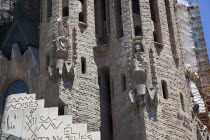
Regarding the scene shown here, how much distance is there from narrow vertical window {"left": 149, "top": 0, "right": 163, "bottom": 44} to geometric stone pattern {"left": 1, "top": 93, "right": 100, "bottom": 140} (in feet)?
18.7

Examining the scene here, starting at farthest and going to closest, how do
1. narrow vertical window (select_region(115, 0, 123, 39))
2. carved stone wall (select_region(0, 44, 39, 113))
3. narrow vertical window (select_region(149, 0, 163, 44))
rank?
carved stone wall (select_region(0, 44, 39, 113)), narrow vertical window (select_region(115, 0, 123, 39)), narrow vertical window (select_region(149, 0, 163, 44))

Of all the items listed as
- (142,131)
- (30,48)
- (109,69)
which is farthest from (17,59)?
(142,131)

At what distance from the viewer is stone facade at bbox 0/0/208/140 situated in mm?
18656

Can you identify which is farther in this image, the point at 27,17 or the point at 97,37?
the point at 27,17

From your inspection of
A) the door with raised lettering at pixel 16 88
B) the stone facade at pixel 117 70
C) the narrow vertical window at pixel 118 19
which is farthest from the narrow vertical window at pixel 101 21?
the door with raised lettering at pixel 16 88

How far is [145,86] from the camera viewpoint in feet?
61.5

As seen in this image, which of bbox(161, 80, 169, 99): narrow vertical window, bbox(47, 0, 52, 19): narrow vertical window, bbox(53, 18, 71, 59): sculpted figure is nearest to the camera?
bbox(161, 80, 169, 99): narrow vertical window

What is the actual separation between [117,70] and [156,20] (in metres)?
2.71

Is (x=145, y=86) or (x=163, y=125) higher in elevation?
(x=145, y=86)

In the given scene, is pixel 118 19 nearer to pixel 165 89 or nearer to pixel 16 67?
pixel 165 89

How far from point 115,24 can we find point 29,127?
644cm

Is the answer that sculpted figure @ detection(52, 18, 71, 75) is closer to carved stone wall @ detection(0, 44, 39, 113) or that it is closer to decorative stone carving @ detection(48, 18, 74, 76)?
decorative stone carving @ detection(48, 18, 74, 76)

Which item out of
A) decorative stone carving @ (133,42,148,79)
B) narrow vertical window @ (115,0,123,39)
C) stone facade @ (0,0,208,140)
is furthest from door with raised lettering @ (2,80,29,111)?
decorative stone carving @ (133,42,148,79)

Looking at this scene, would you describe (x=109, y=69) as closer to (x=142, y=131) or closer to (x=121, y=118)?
(x=121, y=118)
